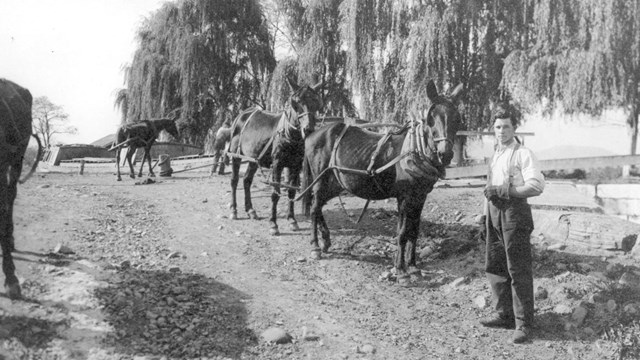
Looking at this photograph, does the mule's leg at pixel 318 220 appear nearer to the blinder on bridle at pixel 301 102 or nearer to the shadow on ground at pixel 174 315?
the blinder on bridle at pixel 301 102

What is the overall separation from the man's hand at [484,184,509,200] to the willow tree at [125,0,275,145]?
20115 millimetres

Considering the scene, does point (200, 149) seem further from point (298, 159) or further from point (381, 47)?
point (298, 159)

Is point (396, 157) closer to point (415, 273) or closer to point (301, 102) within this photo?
point (415, 273)

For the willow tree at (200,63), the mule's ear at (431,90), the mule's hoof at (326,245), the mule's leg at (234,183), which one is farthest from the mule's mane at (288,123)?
the willow tree at (200,63)

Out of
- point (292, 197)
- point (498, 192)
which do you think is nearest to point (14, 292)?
point (498, 192)

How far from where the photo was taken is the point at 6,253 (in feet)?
14.9

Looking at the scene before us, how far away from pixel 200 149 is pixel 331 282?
791 inches

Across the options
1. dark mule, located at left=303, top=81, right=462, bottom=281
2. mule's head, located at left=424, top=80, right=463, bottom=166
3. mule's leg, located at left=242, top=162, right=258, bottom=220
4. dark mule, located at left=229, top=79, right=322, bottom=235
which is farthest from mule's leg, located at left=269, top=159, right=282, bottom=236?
mule's head, located at left=424, top=80, right=463, bottom=166

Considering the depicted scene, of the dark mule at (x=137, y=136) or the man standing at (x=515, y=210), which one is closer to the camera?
the man standing at (x=515, y=210)

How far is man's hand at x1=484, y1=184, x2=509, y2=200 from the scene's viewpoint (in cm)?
450

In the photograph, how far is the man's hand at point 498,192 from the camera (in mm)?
4500

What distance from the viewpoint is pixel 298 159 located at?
8531 millimetres

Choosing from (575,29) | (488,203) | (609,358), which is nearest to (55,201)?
(488,203)

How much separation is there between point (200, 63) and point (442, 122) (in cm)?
1928
